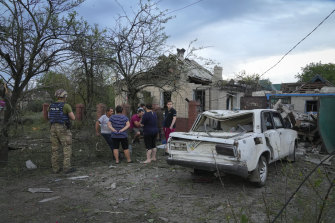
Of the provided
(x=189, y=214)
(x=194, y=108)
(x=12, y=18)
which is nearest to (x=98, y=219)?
(x=189, y=214)

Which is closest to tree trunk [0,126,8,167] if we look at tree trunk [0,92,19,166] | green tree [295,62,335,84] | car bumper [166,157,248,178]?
tree trunk [0,92,19,166]

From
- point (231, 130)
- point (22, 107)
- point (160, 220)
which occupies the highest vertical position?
point (22, 107)

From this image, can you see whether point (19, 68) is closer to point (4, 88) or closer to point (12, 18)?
point (4, 88)

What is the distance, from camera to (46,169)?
6.25 meters

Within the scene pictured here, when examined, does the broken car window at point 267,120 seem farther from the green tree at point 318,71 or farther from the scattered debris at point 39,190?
the green tree at point 318,71

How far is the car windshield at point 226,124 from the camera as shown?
5488 millimetres

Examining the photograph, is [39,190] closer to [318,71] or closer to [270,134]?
[270,134]

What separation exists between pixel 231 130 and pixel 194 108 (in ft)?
20.7

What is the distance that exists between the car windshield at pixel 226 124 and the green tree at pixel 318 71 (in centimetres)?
4333

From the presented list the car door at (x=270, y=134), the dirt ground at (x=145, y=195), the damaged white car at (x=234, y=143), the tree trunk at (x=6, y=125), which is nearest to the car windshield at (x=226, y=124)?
the damaged white car at (x=234, y=143)

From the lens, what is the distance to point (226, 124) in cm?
580

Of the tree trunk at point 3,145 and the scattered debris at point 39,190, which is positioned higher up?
the tree trunk at point 3,145

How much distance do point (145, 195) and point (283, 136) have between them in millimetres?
3667

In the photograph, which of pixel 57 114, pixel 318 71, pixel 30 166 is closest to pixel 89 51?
pixel 57 114
